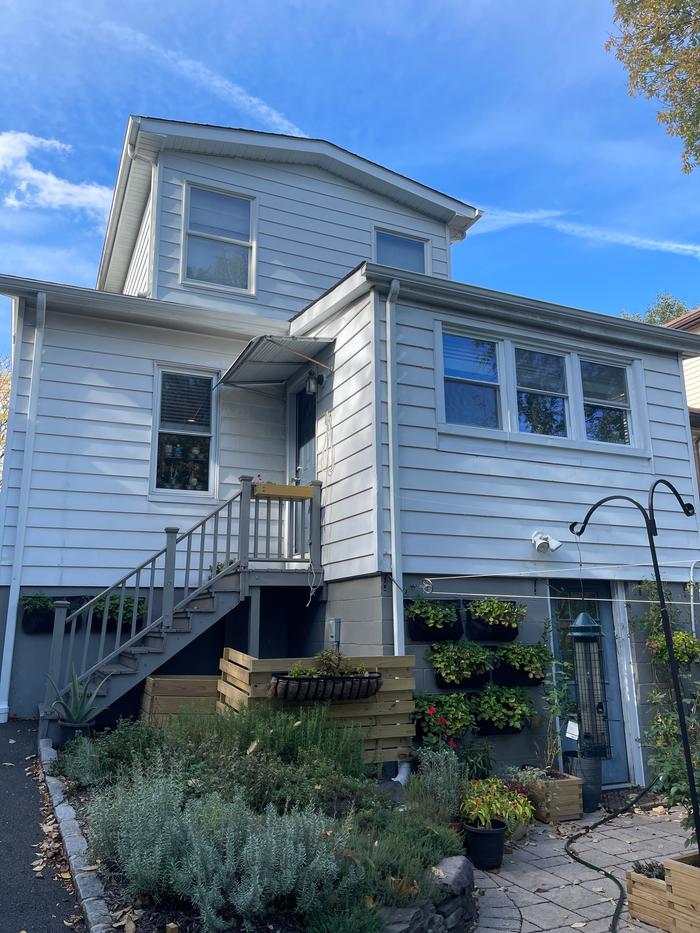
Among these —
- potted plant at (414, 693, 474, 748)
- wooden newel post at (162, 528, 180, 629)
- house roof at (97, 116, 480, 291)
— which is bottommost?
potted plant at (414, 693, 474, 748)

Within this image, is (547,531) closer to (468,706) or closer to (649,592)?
(649,592)

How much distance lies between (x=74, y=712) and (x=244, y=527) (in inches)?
92.5

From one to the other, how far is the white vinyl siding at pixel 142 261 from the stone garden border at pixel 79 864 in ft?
21.1

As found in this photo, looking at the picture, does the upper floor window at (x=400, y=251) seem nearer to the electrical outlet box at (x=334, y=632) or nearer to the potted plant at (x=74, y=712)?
the electrical outlet box at (x=334, y=632)

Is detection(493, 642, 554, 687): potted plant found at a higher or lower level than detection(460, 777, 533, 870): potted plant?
higher

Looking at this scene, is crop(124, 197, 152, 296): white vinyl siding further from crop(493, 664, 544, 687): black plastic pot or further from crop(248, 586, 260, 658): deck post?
crop(493, 664, 544, 687): black plastic pot

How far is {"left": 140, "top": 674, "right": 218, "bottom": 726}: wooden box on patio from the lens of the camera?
638cm

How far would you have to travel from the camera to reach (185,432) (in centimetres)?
895

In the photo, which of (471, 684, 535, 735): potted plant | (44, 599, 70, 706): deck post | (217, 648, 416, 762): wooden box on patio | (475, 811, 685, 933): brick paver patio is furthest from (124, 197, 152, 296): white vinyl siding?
(475, 811, 685, 933): brick paver patio

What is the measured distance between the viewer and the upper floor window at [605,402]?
8.42 m

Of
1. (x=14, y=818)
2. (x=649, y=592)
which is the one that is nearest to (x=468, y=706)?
(x=649, y=592)

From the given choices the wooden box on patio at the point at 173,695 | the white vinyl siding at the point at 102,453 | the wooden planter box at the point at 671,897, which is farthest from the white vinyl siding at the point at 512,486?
the wooden planter box at the point at 671,897

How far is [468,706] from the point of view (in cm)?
638

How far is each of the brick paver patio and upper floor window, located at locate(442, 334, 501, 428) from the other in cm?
394
